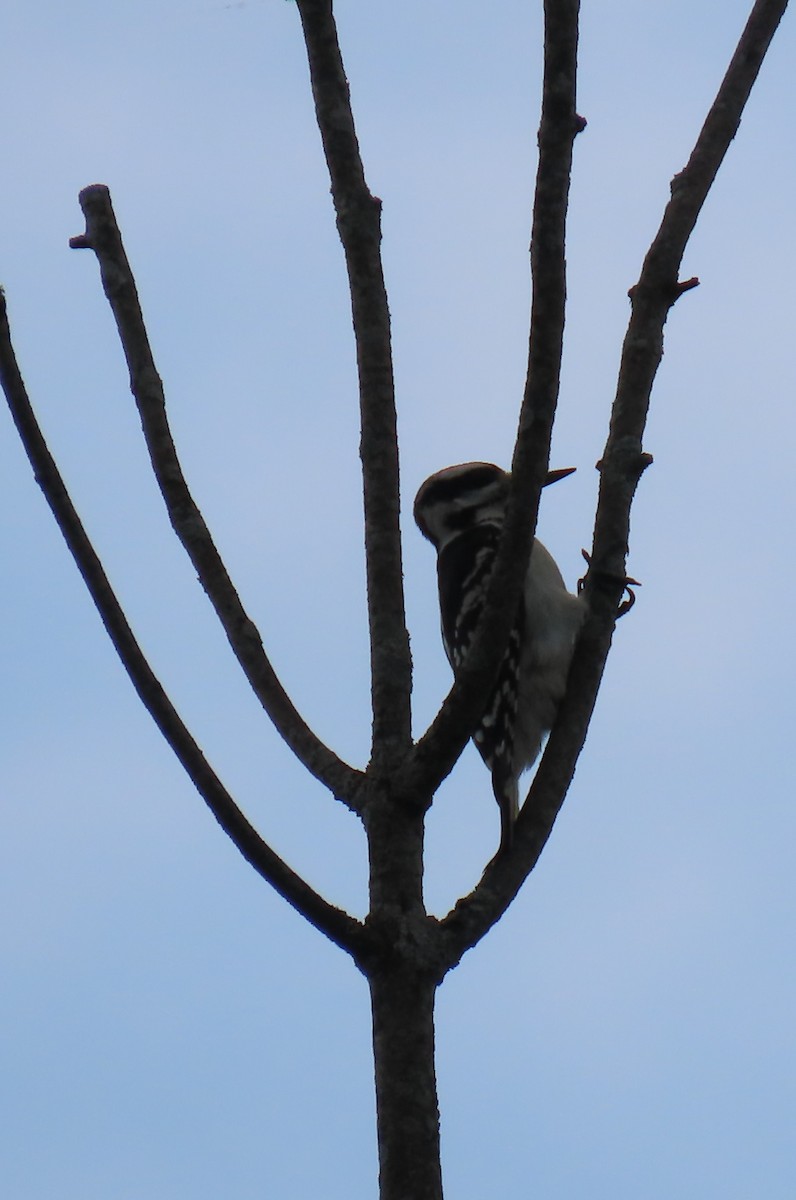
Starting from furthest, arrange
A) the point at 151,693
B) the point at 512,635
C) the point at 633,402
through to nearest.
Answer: the point at 512,635 → the point at 633,402 → the point at 151,693

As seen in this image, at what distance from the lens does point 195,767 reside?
2.66 meters

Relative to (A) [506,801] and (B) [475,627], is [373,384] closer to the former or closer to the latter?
(A) [506,801]

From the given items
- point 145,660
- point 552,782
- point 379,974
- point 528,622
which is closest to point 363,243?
point 145,660

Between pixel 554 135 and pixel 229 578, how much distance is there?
3.39ft

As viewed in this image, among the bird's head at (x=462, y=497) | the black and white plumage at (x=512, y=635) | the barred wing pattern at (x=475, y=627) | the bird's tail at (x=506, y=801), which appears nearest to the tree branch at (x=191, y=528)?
the bird's tail at (x=506, y=801)

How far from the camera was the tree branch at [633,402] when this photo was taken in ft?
10.6

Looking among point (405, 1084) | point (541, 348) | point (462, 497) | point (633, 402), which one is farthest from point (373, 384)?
point (462, 497)

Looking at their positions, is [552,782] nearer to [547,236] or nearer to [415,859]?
[415,859]

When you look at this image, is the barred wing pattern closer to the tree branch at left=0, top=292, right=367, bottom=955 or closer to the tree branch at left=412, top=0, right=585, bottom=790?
the tree branch at left=412, top=0, right=585, bottom=790

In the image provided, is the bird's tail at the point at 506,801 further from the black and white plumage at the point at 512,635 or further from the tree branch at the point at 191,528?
the tree branch at the point at 191,528

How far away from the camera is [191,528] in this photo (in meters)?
3.00

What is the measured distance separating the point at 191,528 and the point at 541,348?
0.76 meters

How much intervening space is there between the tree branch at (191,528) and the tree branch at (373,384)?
6.6 inches

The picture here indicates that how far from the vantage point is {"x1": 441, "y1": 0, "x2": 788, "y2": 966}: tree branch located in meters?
3.24
